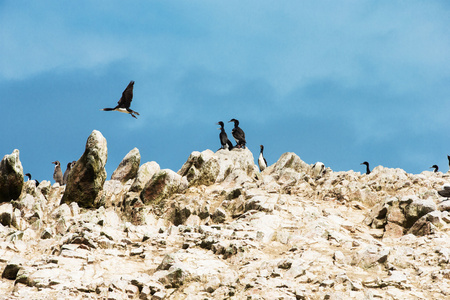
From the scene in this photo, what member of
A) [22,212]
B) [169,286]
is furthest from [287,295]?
[22,212]

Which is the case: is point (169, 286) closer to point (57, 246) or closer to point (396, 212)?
point (57, 246)

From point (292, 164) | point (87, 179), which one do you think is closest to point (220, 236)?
point (87, 179)

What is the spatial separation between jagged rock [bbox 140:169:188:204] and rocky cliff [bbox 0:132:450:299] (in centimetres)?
6

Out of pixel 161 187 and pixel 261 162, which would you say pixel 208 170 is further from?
pixel 261 162

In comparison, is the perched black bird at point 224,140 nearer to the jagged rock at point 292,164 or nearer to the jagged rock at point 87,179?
the jagged rock at point 292,164

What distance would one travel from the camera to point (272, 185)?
2455 cm

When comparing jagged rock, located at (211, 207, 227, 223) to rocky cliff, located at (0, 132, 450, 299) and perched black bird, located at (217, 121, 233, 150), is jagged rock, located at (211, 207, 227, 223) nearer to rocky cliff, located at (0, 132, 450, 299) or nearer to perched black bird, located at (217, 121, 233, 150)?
rocky cliff, located at (0, 132, 450, 299)

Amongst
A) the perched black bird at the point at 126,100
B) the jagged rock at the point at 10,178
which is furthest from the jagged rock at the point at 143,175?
the jagged rock at the point at 10,178

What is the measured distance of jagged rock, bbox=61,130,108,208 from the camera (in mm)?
24438

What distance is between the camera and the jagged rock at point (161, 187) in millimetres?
24016

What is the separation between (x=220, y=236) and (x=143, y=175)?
36.6 ft

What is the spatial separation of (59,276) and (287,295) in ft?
20.5

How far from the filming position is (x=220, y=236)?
16.0 m

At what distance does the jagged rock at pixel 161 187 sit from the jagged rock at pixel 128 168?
4264 mm
